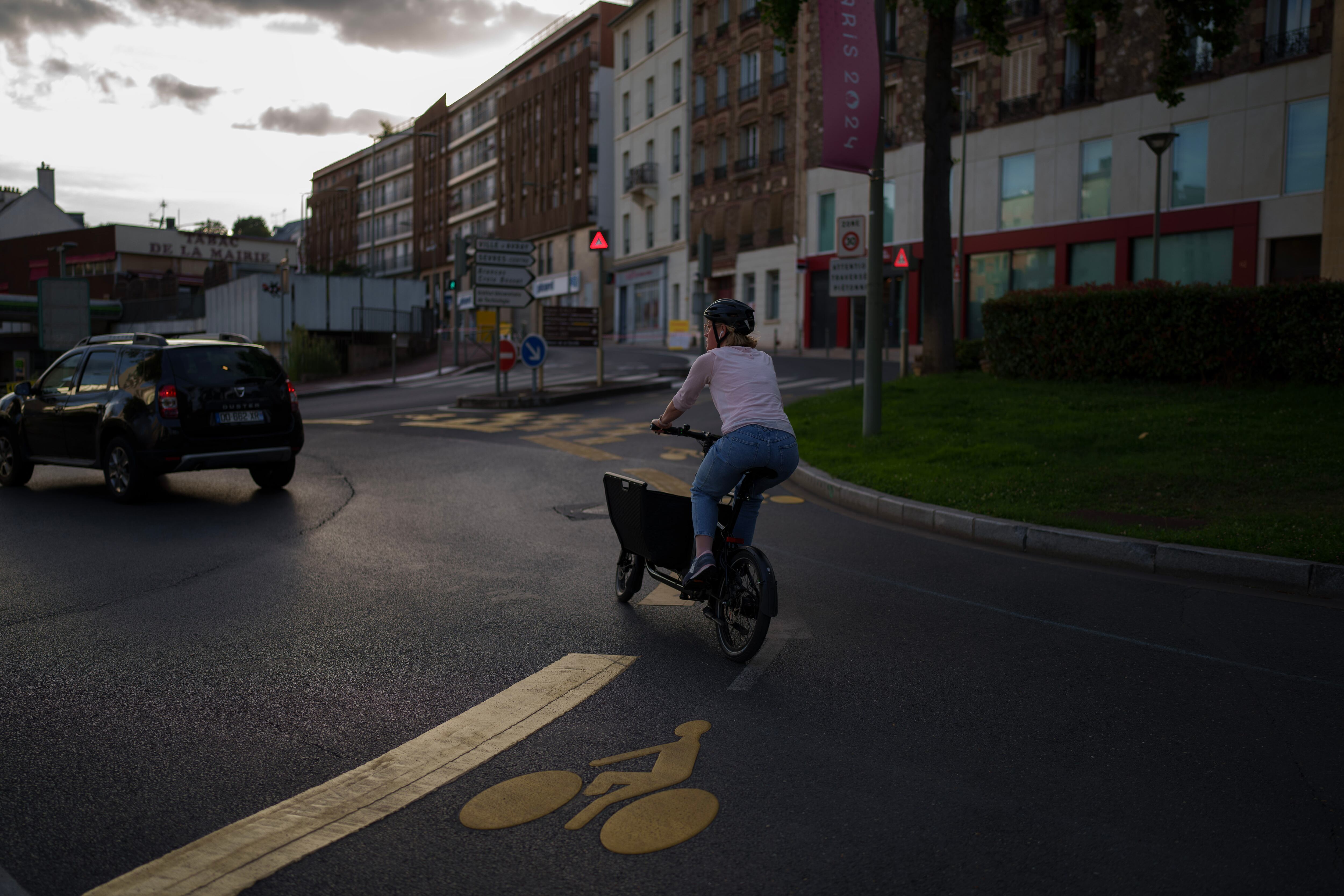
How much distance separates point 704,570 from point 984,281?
32653 mm

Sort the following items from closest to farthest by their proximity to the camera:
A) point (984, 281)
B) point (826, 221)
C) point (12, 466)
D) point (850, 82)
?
point (12, 466) → point (850, 82) → point (984, 281) → point (826, 221)

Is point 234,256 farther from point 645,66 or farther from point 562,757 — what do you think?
point 562,757

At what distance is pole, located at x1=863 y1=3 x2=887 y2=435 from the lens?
12969mm

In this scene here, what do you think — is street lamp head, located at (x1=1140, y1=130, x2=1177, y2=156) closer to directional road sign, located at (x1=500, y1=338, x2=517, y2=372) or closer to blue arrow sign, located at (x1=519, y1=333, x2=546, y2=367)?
blue arrow sign, located at (x1=519, y1=333, x2=546, y2=367)

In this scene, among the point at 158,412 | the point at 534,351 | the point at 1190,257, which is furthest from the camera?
the point at 1190,257

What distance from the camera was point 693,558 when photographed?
18.5ft

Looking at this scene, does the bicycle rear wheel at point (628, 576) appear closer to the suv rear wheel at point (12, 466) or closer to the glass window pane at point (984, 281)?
the suv rear wheel at point (12, 466)

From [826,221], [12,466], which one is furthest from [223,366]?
[826,221]

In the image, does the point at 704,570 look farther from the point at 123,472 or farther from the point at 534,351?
the point at 534,351

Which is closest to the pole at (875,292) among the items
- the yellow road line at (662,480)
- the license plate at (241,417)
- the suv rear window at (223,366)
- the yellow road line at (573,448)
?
the yellow road line at (662,480)

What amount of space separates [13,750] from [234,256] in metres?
79.3

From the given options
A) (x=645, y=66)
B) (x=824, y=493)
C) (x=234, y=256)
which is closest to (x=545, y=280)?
(x=645, y=66)

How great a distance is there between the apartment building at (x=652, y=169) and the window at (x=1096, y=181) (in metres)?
20.8

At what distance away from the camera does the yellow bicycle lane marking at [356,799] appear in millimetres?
2852
